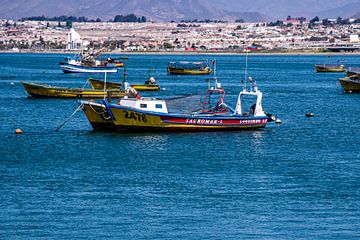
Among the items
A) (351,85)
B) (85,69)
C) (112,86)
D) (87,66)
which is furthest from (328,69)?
(112,86)

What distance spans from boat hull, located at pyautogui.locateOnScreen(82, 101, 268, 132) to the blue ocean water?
0.52m

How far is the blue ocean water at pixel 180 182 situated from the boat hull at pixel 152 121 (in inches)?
20.3

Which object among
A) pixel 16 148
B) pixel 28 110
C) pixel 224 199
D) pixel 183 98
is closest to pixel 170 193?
pixel 224 199

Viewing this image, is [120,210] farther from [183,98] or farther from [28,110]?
[28,110]

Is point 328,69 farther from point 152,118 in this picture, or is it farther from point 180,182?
point 180,182

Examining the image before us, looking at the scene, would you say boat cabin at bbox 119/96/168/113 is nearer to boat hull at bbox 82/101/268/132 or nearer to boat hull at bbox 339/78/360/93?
boat hull at bbox 82/101/268/132

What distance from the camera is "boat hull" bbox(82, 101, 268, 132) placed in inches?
1763

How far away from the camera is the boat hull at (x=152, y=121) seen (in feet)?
147

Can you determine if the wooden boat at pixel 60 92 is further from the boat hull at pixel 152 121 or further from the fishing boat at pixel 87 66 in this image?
the fishing boat at pixel 87 66

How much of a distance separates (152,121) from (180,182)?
12118 mm

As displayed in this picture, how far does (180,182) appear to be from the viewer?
108ft

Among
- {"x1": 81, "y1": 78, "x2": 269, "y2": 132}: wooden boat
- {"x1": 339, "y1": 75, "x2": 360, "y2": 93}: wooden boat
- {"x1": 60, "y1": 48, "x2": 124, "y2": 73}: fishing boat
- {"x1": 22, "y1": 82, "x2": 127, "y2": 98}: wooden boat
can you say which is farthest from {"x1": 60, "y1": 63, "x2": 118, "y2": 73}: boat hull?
{"x1": 81, "y1": 78, "x2": 269, "y2": 132}: wooden boat

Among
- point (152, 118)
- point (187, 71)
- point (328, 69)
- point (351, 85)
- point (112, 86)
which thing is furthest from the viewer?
point (328, 69)

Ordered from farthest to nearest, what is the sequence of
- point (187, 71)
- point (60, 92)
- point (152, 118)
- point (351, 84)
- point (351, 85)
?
point (187, 71), point (351, 85), point (351, 84), point (60, 92), point (152, 118)
